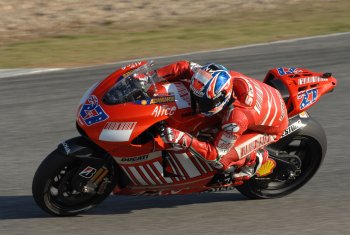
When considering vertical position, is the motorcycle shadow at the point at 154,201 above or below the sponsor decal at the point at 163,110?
below

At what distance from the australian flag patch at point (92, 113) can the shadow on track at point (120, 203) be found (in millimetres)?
979

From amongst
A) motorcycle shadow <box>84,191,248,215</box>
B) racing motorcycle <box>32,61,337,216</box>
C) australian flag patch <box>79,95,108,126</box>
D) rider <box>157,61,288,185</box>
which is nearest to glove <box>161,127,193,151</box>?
rider <box>157,61,288,185</box>

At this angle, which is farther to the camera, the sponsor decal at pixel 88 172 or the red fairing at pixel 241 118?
the sponsor decal at pixel 88 172

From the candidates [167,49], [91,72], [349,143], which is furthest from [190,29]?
[349,143]

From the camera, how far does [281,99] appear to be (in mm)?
6848

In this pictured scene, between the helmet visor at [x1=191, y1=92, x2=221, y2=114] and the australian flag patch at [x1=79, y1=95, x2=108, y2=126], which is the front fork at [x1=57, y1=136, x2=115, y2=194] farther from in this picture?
the helmet visor at [x1=191, y1=92, x2=221, y2=114]

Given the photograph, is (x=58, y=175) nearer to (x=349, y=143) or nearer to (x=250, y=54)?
(x=349, y=143)

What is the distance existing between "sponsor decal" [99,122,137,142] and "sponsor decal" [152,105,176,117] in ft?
0.65

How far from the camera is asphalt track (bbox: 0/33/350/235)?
6406mm

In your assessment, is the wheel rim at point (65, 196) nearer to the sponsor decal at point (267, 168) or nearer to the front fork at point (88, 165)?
the front fork at point (88, 165)

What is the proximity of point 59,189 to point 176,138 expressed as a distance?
1.14m

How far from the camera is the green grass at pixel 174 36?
1445 cm

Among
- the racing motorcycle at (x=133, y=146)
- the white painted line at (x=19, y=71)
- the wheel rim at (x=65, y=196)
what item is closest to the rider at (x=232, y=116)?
the racing motorcycle at (x=133, y=146)

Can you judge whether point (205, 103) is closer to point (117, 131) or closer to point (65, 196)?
point (117, 131)
